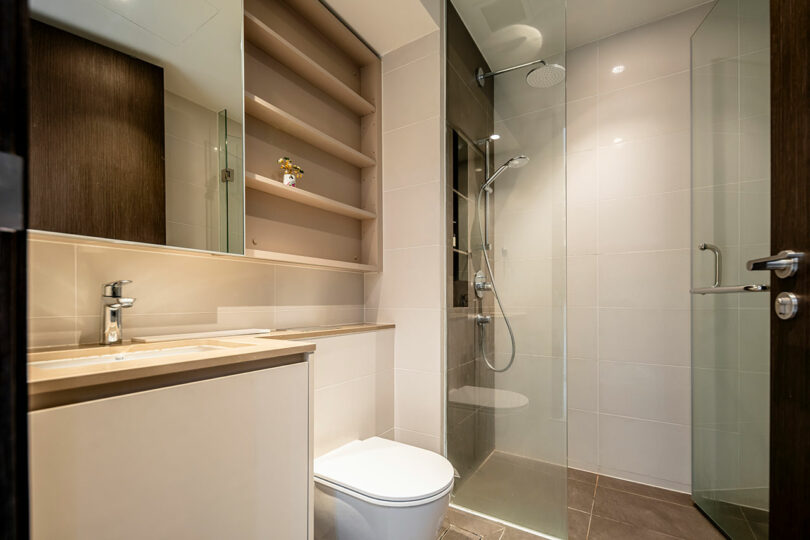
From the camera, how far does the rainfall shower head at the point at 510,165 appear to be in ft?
5.59

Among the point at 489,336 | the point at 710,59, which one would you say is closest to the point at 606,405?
the point at 489,336

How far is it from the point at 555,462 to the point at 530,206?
116 cm

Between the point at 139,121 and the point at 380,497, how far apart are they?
1393 millimetres

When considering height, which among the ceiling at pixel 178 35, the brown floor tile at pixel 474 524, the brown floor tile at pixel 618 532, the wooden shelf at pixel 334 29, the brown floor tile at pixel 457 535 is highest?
the wooden shelf at pixel 334 29

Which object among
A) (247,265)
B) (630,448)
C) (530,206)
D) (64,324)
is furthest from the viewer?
(630,448)

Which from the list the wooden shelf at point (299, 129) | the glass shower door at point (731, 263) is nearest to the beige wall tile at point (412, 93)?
the wooden shelf at point (299, 129)

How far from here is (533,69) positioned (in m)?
1.69

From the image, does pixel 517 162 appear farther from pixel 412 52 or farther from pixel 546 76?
pixel 412 52

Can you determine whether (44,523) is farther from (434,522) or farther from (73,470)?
(434,522)

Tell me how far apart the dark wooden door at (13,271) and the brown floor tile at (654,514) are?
7.18 feet

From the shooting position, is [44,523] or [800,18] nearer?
[44,523]

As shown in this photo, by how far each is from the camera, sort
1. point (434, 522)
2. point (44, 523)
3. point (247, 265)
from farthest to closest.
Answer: point (247, 265), point (434, 522), point (44, 523)

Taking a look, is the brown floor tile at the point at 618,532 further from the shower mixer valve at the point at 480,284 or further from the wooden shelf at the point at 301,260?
the wooden shelf at the point at 301,260

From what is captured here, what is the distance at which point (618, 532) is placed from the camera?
5.31 ft
